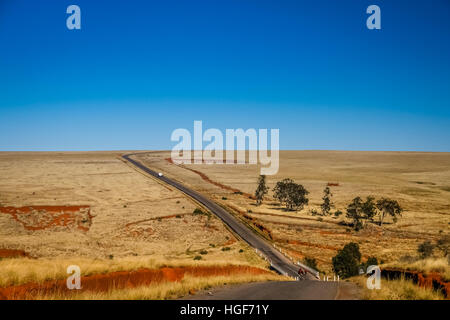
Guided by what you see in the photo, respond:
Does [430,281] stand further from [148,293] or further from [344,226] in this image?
[344,226]

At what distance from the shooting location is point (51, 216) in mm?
50156

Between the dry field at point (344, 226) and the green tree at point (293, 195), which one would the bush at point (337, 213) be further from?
the green tree at point (293, 195)

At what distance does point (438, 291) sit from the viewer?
891cm

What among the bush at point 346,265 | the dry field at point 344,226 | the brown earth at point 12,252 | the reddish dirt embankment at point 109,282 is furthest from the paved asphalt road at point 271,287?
the brown earth at point 12,252

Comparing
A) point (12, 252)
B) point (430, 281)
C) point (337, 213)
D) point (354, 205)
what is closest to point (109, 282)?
point (430, 281)

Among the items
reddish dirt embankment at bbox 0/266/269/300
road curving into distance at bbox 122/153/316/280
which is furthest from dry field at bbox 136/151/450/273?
reddish dirt embankment at bbox 0/266/269/300

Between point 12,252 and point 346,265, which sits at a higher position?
point 12,252

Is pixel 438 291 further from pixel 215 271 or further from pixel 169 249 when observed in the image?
pixel 169 249

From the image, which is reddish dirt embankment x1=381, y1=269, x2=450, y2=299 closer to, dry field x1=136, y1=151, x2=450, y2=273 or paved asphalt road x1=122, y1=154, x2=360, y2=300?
paved asphalt road x1=122, y1=154, x2=360, y2=300

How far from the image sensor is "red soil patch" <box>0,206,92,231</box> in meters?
44.8

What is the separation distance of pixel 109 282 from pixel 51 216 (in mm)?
47471

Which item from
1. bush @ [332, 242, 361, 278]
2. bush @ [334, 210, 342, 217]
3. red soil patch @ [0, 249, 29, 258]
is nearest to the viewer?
bush @ [332, 242, 361, 278]

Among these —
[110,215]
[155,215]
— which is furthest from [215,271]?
[110,215]
